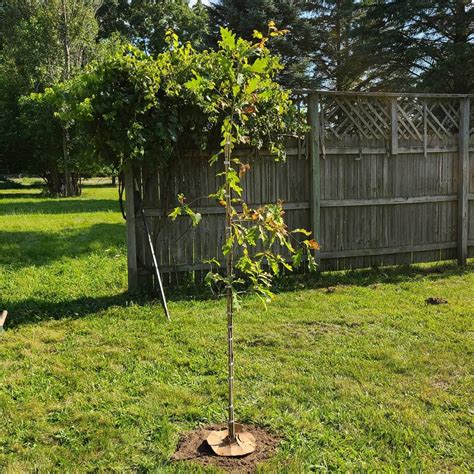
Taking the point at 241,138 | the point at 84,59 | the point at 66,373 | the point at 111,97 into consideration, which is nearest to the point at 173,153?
the point at 111,97

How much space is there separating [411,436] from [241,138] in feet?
6.27

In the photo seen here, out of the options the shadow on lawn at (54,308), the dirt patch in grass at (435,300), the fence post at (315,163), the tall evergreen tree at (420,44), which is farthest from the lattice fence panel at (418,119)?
the tall evergreen tree at (420,44)

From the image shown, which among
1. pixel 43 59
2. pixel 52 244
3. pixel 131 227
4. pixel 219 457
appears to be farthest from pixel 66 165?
pixel 219 457

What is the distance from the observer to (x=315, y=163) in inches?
258

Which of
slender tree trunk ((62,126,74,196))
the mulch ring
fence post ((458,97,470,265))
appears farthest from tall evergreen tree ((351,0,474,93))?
the mulch ring

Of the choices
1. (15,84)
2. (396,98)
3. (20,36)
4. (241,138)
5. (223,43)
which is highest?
(20,36)

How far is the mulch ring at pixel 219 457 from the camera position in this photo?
8.37ft

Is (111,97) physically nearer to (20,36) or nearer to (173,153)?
(173,153)

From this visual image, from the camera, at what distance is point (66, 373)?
372cm

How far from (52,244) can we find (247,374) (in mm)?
5537

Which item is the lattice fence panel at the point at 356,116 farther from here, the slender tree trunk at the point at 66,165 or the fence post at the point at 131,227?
the slender tree trunk at the point at 66,165

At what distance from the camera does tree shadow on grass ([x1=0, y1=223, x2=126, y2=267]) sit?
24.0ft

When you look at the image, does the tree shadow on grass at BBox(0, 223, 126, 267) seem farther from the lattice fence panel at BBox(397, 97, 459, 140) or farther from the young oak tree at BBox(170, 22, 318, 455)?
the young oak tree at BBox(170, 22, 318, 455)

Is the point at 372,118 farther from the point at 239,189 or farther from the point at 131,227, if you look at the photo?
the point at 239,189
